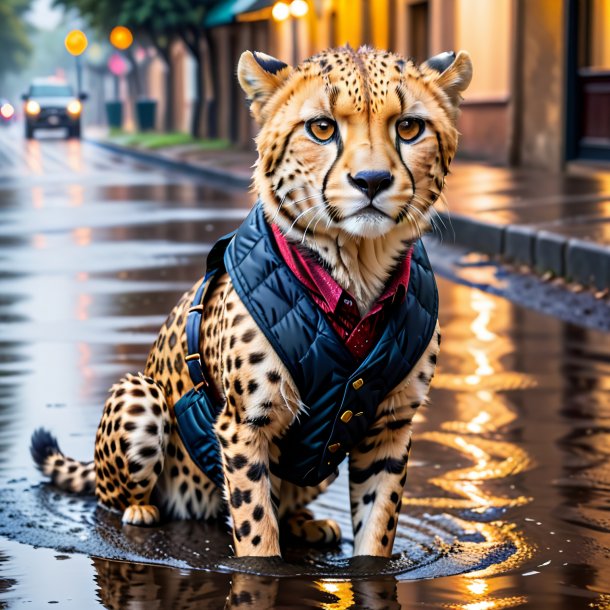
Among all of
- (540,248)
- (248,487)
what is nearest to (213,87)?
(540,248)

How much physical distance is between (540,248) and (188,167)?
62.0 ft

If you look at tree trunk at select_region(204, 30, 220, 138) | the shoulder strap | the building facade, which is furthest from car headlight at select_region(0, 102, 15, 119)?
the shoulder strap

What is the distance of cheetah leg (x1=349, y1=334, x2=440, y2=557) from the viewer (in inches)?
159

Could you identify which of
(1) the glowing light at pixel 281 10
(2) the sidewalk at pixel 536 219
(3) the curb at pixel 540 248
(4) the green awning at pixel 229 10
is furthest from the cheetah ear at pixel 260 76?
(4) the green awning at pixel 229 10

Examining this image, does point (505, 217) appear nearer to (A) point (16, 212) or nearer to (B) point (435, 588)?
(A) point (16, 212)

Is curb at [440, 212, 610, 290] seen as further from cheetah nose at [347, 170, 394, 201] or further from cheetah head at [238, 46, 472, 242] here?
cheetah nose at [347, 170, 394, 201]

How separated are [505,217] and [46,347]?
5.95 metres

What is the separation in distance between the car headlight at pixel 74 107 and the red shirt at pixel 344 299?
49643mm

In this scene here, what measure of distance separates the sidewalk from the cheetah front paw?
2.01 metres

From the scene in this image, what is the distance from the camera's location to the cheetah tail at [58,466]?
16.8 feet

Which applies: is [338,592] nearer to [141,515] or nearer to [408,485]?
[141,515]

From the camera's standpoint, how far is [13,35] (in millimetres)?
105750

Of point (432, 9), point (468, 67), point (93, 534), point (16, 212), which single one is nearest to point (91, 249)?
point (16, 212)

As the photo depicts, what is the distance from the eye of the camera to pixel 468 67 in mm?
3764
